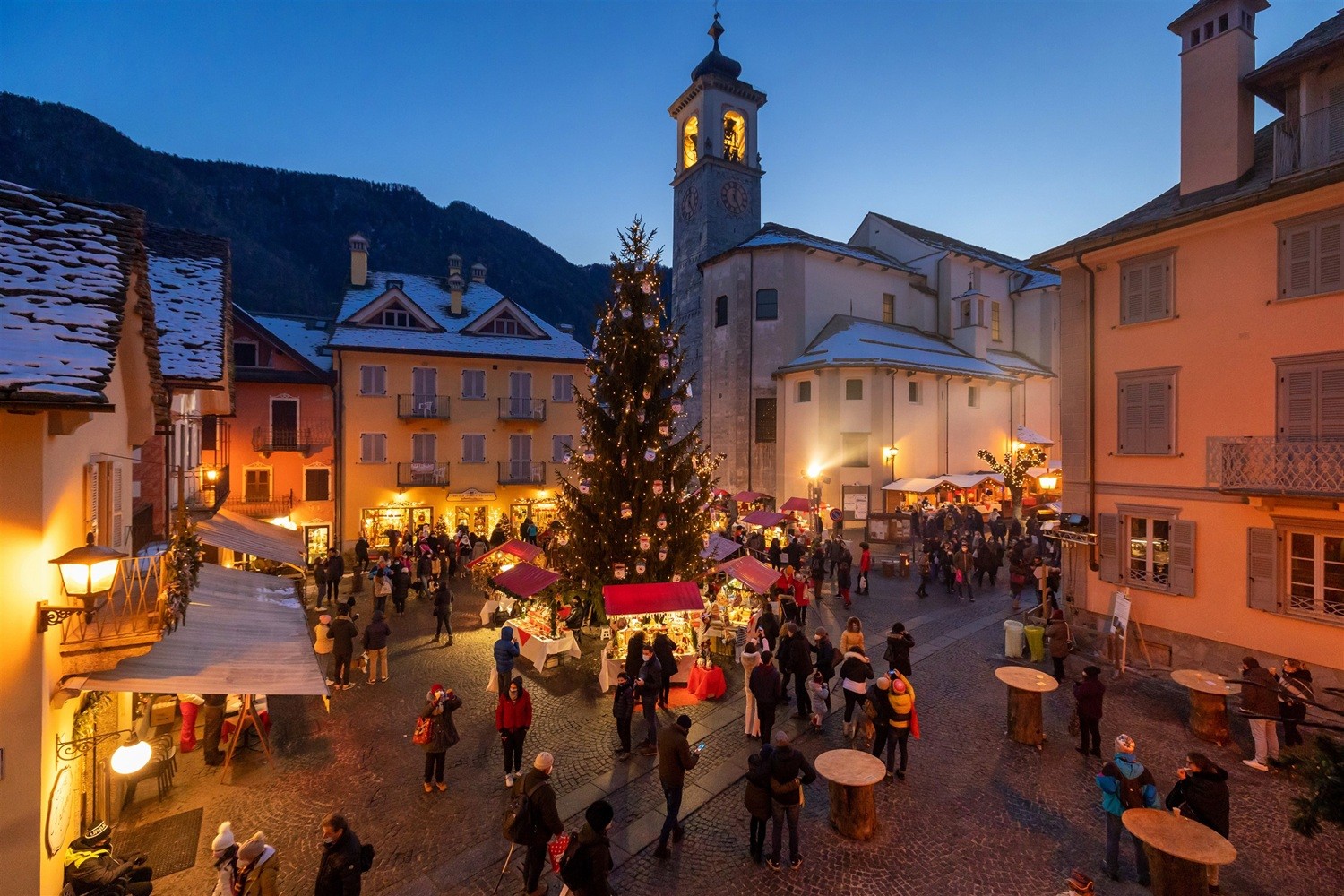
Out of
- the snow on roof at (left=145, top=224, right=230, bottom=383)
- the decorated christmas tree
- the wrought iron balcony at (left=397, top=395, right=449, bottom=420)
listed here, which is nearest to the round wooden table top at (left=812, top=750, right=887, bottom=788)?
the decorated christmas tree

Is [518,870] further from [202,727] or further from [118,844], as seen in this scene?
[202,727]

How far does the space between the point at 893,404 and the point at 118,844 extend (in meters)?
31.5

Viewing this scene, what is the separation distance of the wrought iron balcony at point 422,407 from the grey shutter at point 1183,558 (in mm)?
26672

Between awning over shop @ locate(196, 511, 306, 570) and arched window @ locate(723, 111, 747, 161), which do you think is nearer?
awning over shop @ locate(196, 511, 306, 570)

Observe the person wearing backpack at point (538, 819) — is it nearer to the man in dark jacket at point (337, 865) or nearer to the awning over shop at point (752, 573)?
the man in dark jacket at point (337, 865)

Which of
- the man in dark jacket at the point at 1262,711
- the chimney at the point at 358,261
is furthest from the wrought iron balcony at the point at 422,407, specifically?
the man in dark jacket at the point at 1262,711

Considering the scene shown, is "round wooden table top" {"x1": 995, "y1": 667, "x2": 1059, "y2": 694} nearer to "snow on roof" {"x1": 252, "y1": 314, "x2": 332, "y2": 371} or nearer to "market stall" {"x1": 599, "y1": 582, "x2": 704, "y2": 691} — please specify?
"market stall" {"x1": 599, "y1": 582, "x2": 704, "y2": 691}

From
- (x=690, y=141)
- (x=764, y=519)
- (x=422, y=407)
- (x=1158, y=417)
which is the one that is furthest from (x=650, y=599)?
(x=690, y=141)

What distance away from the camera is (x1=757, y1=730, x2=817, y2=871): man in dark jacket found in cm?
706

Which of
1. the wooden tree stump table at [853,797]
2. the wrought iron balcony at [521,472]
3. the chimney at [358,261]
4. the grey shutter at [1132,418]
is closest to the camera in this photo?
the wooden tree stump table at [853,797]

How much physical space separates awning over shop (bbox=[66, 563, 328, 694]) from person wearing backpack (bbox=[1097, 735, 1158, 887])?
932 cm

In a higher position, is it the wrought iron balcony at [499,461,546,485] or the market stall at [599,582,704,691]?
the wrought iron balcony at [499,461,546,485]

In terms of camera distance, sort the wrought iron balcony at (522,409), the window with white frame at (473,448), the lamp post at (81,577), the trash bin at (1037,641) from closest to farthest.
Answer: the lamp post at (81,577) → the trash bin at (1037,641) → the window with white frame at (473,448) → the wrought iron balcony at (522,409)

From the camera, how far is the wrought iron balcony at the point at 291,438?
26266 mm
